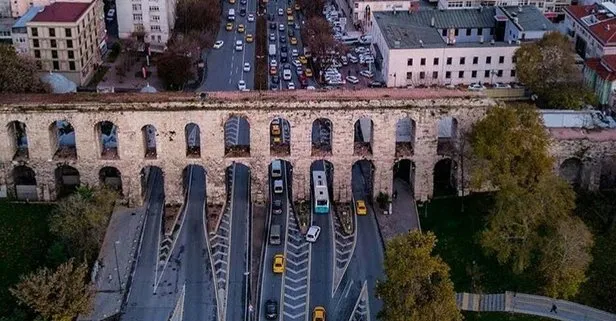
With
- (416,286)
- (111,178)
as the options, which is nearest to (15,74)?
(111,178)

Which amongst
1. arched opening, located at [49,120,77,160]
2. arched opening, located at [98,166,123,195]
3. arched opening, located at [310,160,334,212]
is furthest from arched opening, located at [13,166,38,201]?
arched opening, located at [310,160,334,212]

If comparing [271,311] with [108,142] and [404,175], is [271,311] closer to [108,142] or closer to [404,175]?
[404,175]

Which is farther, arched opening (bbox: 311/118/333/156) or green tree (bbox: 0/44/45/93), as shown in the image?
green tree (bbox: 0/44/45/93)

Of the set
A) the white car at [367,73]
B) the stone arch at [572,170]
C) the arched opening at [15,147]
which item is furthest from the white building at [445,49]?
the arched opening at [15,147]

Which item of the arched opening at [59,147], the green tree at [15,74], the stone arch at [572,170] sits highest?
the green tree at [15,74]

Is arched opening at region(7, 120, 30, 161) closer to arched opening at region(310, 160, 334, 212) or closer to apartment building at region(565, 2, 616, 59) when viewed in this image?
arched opening at region(310, 160, 334, 212)

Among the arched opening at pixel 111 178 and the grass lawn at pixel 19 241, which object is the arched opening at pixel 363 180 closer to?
the arched opening at pixel 111 178

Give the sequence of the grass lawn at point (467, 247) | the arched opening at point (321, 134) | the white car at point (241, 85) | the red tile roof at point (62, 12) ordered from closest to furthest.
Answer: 1. the grass lawn at point (467, 247)
2. the arched opening at point (321, 134)
3. the red tile roof at point (62, 12)
4. the white car at point (241, 85)
